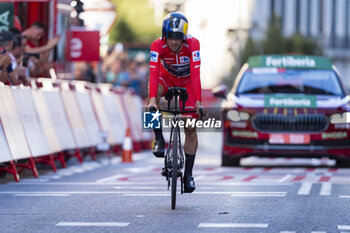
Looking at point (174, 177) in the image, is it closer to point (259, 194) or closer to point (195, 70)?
point (195, 70)

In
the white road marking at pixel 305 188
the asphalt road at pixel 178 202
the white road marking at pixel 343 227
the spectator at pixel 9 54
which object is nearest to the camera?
the white road marking at pixel 343 227

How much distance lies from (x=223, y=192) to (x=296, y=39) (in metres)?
86.3

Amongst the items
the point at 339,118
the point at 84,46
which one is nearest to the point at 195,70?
the point at 339,118

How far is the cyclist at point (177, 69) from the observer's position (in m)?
11.2

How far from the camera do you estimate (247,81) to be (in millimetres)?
18641

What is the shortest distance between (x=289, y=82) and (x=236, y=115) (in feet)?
4.94

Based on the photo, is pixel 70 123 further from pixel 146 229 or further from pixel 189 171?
pixel 146 229

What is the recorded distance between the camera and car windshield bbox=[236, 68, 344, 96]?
60.4 ft

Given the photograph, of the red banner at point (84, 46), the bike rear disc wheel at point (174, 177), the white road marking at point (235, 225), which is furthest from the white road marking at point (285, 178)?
the red banner at point (84, 46)

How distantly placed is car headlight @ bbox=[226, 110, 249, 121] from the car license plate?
515 millimetres

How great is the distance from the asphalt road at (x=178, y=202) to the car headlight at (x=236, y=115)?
874 mm

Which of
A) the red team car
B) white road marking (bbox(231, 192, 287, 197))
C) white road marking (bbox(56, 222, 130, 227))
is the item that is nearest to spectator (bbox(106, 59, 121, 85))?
the red team car

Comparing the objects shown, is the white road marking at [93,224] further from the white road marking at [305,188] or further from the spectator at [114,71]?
the spectator at [114,71]

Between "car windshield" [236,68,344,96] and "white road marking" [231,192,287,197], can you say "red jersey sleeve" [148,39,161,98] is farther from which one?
"car windshield" [236,68,344,96]
